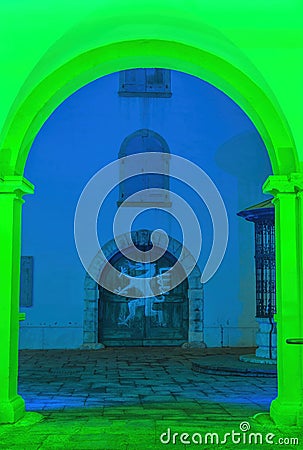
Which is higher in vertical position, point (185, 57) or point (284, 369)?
point (185, 57)

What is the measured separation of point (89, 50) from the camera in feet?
19.2

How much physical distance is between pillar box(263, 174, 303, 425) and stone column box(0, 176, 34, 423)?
89.8 inches

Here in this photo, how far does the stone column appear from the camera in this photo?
18.0 ft

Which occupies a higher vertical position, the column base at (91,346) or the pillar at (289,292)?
the pillar at (289,292)

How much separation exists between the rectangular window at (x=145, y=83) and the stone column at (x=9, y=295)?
8.84 meters

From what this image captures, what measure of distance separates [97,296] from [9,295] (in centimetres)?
810

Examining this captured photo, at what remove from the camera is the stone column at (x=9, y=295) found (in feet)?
18.0

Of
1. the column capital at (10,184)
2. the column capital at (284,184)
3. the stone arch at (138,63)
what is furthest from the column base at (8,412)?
the column capital at (284,184)

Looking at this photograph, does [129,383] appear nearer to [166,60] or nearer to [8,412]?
[8,412]

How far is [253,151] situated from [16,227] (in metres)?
9.34

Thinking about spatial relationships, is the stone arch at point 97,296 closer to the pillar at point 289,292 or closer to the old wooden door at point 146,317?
the old wooden door at point 146,317

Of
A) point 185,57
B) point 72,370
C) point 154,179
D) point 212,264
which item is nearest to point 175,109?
point 154,179

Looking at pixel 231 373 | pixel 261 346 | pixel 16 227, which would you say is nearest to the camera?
pixel 16 227

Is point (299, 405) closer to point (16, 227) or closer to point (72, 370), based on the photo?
point (16, 227)
